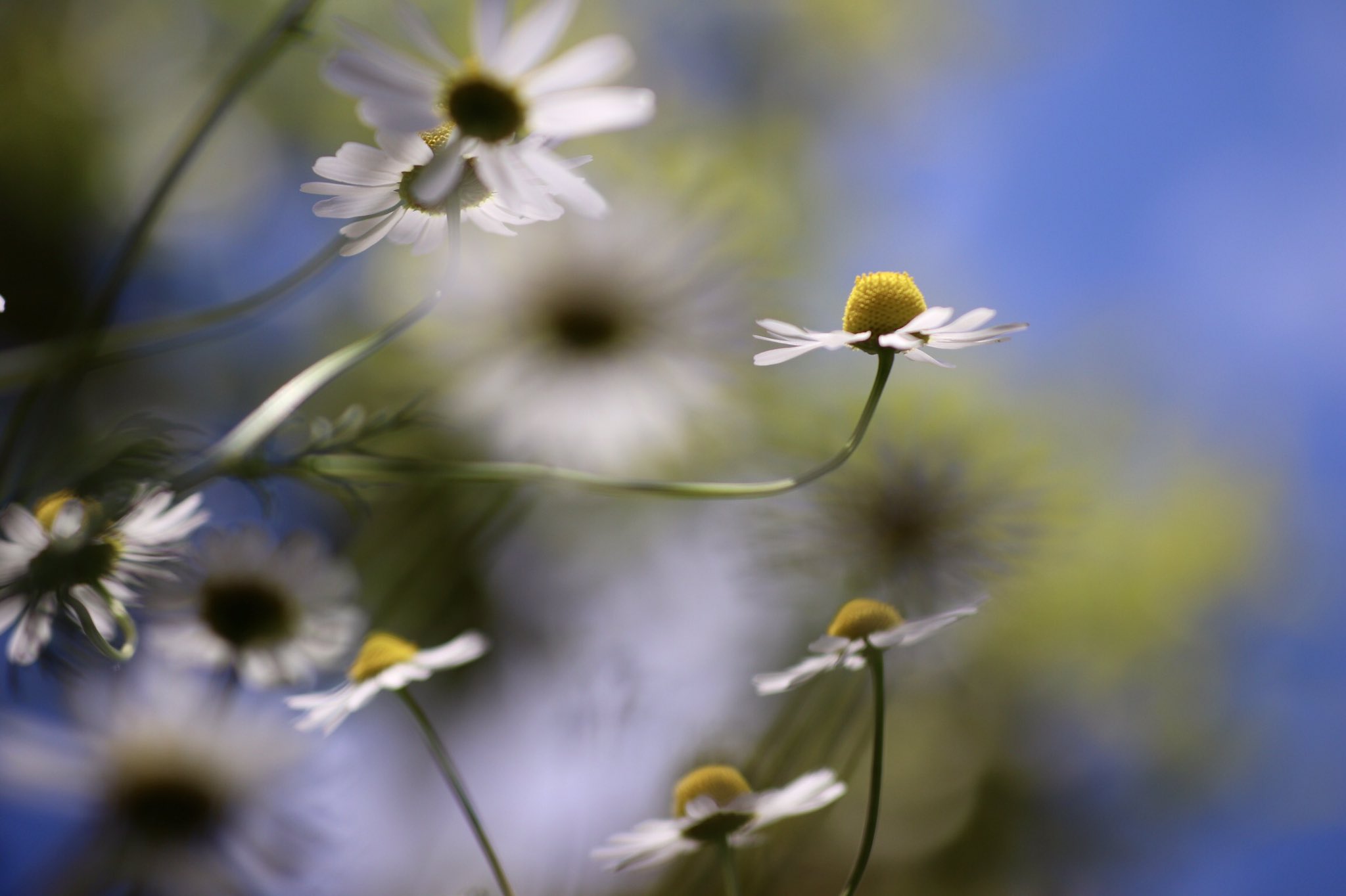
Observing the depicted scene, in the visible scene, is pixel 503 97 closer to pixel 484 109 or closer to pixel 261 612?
pixel 484 109

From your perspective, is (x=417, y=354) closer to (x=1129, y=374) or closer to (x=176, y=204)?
(x=176, y=204)

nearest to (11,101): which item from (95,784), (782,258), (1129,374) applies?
(782,258)

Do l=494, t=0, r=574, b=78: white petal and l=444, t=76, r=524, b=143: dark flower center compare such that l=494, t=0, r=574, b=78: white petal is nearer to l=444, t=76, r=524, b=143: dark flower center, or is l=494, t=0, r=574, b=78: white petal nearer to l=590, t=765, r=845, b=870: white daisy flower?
l=444, t=76, r=524, b=143: dark flower center

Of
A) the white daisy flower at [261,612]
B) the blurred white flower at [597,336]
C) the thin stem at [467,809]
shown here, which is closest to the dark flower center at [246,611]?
the white daisy flower at [261,612]

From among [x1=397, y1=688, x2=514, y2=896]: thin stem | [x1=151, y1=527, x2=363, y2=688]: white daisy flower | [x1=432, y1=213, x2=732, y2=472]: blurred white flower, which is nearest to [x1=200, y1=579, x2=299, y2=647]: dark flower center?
[x1=151, y1=527, x2=363, y2=688]: white daisy flower

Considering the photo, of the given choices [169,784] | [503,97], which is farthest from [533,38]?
[169,784]

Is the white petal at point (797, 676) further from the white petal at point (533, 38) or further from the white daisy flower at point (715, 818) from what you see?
the white petal at point (533, 38)
